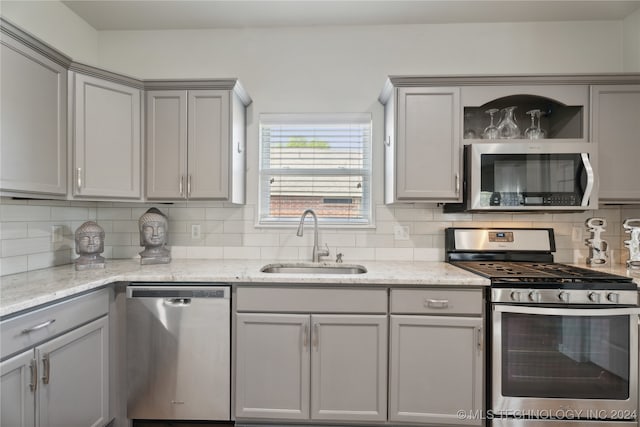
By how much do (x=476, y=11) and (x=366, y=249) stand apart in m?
1.91

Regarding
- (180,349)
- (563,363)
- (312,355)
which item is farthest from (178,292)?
(563,363)

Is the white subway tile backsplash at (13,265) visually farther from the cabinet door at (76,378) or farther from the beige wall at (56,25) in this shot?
the beige wall at (56,25)

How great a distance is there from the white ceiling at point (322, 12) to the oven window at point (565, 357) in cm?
210

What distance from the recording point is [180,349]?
74.9 inches

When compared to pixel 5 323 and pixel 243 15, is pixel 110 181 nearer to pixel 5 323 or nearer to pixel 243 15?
pixel 5 323

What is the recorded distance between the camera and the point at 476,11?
7.86 ft

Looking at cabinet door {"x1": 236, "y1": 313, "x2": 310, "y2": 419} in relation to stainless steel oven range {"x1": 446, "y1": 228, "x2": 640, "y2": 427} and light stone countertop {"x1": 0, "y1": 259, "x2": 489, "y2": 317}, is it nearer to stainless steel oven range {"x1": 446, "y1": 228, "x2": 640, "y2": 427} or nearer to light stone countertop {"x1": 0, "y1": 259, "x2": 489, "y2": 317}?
light stone countertop {"x1": 0, "y1": 259, "x2": 489, "y2": 317}

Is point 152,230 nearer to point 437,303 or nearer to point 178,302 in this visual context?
point 178,302

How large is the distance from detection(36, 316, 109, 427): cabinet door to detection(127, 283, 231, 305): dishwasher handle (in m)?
0.23

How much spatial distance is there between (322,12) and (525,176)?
181cm

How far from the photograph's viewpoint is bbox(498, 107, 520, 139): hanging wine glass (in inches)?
91.0

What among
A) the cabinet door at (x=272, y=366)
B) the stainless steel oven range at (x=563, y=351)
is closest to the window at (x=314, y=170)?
the cabinet door at (x=272, y=366)

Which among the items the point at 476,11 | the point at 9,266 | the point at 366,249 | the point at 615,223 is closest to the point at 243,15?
the point at 476,11

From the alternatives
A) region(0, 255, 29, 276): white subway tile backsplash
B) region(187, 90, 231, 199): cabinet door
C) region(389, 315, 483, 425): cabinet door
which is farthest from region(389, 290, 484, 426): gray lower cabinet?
region(0, 255, 29, 276): white subway tile backsplash
